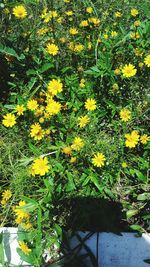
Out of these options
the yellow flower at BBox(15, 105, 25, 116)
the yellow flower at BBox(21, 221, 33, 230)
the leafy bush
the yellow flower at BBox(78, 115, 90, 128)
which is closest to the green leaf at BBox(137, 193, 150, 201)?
the leafy bush

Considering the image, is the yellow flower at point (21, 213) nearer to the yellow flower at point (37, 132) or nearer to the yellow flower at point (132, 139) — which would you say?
the yellow flower at point (37, 132)

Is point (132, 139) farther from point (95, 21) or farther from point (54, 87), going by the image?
point (95, 21)

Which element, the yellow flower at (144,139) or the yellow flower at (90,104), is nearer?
the yellow flower at (144,139)

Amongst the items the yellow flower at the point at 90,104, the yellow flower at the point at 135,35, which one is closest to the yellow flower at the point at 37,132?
the yellow flower at the point at 90,104

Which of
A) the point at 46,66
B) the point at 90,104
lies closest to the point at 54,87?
the point at 46,66

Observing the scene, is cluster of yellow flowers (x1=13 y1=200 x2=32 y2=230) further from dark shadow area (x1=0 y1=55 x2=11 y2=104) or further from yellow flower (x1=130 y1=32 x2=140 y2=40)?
yellow flower (x1=130 y1=32 x2=140 y2=40)
